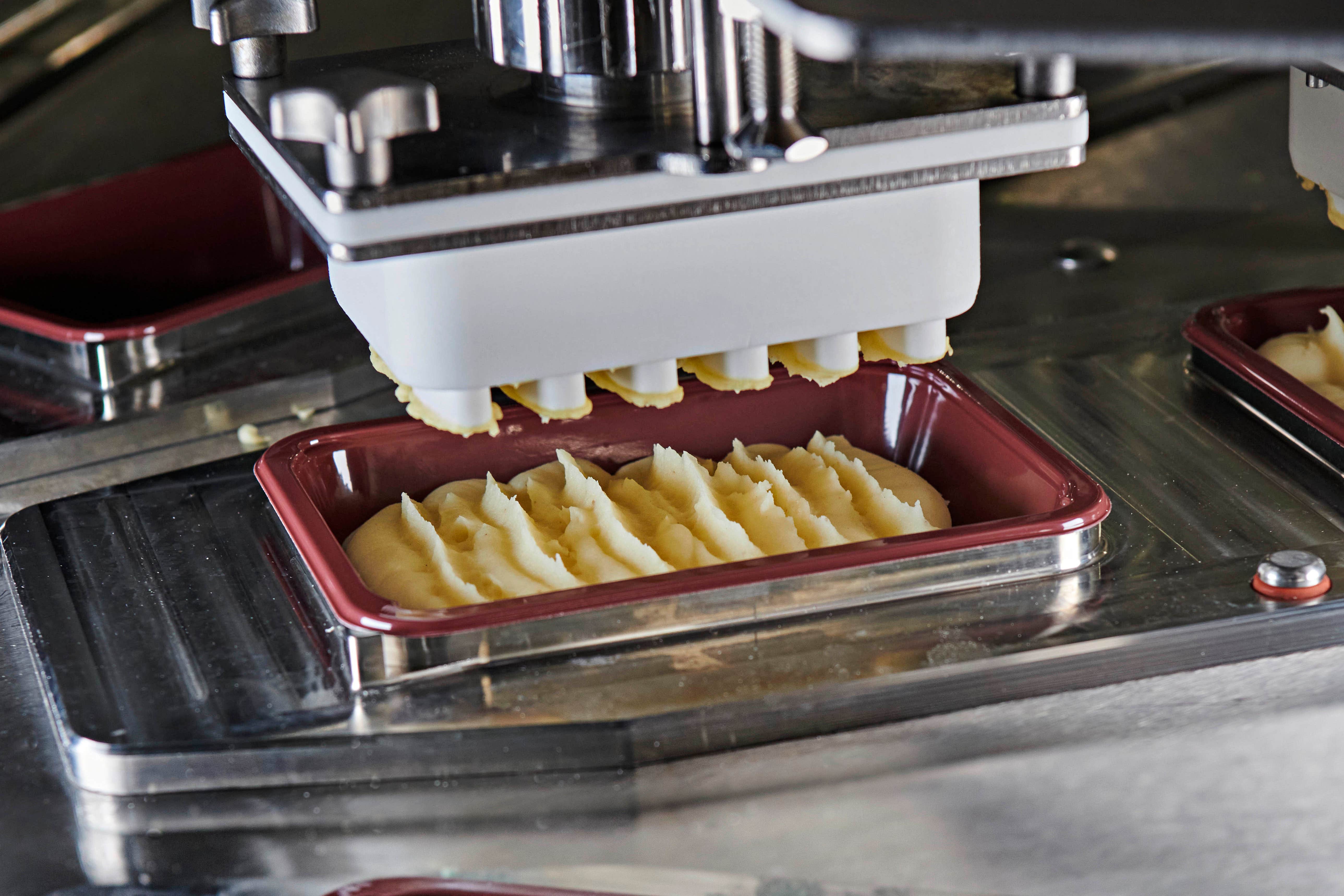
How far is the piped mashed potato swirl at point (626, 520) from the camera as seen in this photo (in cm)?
110

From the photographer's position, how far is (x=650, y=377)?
3.17 feet

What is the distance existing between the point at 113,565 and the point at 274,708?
28 centimetres

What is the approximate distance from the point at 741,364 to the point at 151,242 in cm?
135

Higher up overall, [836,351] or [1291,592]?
[836,351]

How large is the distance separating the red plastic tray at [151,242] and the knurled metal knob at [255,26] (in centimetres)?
83

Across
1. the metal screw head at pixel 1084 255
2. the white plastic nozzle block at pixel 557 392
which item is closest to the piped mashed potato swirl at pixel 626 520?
the white plastic nozzle block at pixel 557 392

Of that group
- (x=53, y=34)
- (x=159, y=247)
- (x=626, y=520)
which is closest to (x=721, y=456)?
(x=626, y=520)

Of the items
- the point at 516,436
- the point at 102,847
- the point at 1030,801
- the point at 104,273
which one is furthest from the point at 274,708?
the point at 104,273

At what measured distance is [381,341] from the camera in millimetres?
923

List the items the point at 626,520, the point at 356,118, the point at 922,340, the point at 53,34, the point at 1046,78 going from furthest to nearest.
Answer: the point at 53,34 < the point at 626,520 < the point at 922,340 < the point at 1046,78 < the point at 356,118

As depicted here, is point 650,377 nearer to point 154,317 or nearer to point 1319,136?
point 1319,136

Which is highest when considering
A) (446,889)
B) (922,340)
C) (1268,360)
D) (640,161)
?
(640,161)

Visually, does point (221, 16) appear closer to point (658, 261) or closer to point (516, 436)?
point (658, 261)

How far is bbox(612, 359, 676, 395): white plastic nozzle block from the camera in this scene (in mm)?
961
